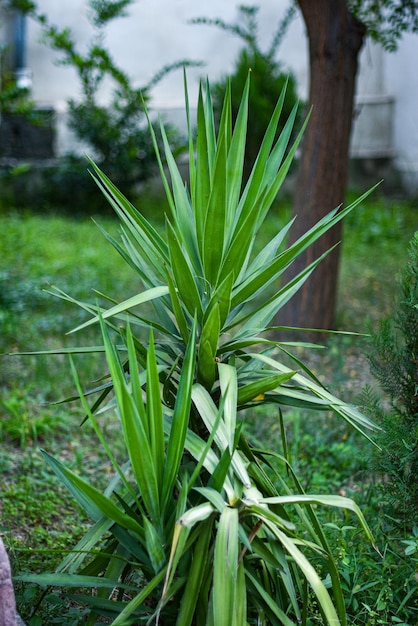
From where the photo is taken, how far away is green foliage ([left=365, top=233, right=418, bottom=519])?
2980 millimetres

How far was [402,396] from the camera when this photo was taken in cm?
321

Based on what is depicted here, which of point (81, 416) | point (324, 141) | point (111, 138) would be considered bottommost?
point (81, 416)

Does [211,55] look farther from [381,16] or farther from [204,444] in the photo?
[204,444]

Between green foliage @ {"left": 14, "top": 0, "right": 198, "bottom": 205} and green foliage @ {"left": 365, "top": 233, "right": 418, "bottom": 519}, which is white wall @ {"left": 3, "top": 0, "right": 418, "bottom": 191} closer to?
green foliage @ {"left": 14, "top": 0, "right": 198, "bottom": 205}

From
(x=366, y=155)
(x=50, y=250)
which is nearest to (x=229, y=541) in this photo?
(x=50, y=250)

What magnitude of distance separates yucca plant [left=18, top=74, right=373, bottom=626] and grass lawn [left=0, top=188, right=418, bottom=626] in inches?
10.5

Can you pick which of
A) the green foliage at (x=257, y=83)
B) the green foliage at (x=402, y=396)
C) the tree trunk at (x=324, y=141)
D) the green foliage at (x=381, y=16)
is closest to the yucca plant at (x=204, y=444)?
the green foliage at (x=402, y=396)

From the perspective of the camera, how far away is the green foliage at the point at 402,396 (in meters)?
2.98

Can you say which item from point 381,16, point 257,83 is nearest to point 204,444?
point 381,16

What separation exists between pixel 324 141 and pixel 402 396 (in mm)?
3486

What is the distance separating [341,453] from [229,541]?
2.44 meters

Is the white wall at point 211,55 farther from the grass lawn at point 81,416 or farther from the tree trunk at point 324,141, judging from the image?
the tree trunk at point 324,141

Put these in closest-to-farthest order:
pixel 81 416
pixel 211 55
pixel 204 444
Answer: pixel 204 444, pixel 81 416, pixel 211 55

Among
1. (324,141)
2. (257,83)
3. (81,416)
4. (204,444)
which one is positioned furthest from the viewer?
(257,83)
